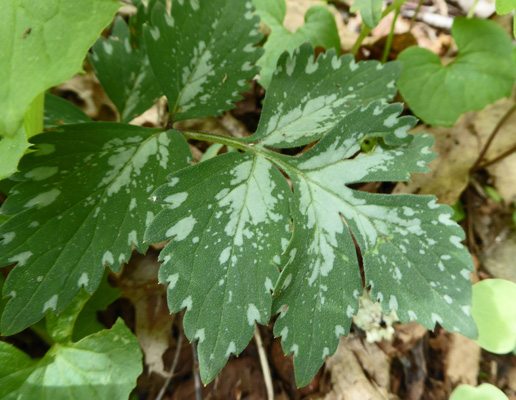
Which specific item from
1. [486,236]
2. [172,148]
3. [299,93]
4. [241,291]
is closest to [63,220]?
[172,148]

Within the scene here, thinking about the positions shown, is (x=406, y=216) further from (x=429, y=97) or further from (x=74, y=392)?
(x=74, y=392)

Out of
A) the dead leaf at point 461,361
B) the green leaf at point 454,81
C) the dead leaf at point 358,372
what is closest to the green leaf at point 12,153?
the dead leaf at point 358,372

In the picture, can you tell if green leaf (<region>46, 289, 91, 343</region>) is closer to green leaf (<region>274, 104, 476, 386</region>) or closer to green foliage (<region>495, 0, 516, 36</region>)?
green leaf (<region>274, 104, 476, 386</region>)

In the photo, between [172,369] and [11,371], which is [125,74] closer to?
[11,371]

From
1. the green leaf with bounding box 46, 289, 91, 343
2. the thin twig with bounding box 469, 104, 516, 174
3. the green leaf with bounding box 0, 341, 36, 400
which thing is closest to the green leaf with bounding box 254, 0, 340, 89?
→ the thin twig with bounding box 469, 104, 516, 174

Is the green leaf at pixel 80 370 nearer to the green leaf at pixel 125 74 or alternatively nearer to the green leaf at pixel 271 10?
the green leaf at pixel 125 74

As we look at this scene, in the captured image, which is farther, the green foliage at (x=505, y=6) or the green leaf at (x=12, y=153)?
the green foliage at (x=505, y=6)
